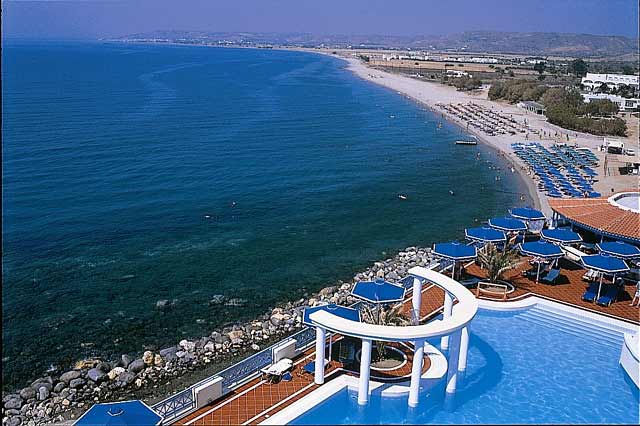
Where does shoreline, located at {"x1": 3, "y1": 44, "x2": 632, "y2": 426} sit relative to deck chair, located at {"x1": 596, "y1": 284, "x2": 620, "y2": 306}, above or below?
below

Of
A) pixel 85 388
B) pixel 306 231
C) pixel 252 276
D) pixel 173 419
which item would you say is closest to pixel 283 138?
pixel 306 231

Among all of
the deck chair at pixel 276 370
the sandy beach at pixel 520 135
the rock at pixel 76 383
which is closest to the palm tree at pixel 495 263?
the deck chair at pixel 276 370

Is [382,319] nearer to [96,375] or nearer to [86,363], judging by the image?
[96,375]

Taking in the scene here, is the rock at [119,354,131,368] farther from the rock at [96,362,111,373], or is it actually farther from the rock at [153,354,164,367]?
the rock at [153,354,164,367]

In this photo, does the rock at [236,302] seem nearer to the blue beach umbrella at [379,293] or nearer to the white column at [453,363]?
the blue beach umbrella at [379,293]

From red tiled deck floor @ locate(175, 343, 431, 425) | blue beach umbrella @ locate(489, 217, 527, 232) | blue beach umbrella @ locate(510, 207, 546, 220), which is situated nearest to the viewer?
red tiled deck floor @ locate(175, 343, 431, 425)

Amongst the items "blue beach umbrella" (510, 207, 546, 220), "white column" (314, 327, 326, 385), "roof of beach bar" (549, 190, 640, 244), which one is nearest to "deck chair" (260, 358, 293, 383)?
"white column" (314, 327, 326, 385)
